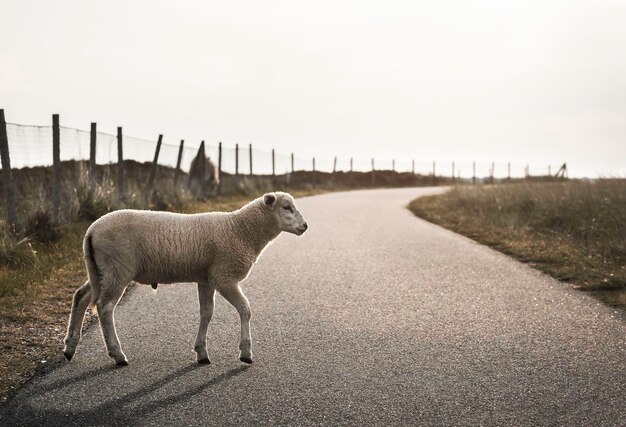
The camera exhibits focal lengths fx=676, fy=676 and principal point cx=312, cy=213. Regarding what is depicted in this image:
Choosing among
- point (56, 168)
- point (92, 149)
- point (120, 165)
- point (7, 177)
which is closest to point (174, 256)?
point (7, 177)

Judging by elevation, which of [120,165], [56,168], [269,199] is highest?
[120,165]

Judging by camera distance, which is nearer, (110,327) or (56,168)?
(110,327)

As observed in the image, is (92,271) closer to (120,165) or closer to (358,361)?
(358,361)

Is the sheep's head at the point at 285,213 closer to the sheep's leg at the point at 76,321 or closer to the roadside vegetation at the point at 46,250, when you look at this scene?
the sheep's leg at the point at 76,321

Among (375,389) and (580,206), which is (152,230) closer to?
(375,389)

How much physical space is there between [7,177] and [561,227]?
11.6 meters

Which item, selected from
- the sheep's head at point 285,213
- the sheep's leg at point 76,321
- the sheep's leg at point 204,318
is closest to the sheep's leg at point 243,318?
the sheep's leg at point 204,318

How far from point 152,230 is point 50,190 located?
9.07 metres

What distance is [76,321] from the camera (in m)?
5.57

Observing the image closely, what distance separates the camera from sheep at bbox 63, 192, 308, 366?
17.8 feet

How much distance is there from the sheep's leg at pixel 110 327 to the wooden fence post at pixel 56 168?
810 centimetres

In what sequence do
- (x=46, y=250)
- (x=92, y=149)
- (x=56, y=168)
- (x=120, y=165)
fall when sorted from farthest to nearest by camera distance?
(x=120, y=165) < (x=92, y=149) < (x=56, y=168) < (x=46, y=250)

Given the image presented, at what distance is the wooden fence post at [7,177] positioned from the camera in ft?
38.5

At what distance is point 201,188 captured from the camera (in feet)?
86.0
